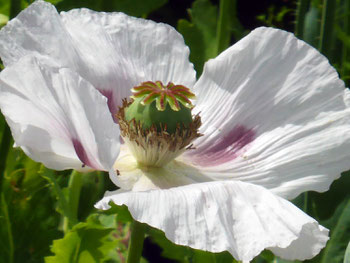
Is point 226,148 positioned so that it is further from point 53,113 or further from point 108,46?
point 53,113

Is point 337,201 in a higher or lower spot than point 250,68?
lower

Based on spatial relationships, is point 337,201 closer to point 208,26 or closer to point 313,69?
point 313,69

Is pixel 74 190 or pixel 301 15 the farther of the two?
pixel 301 15

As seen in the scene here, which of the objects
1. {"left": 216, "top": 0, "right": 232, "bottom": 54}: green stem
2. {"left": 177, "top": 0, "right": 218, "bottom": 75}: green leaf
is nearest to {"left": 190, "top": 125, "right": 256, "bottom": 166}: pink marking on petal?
{"left": 216, "top": 0, "right": 232, "bottom": 54}: green stem

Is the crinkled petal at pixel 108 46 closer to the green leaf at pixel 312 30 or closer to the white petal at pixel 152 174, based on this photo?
the white petal at pixel 152 174

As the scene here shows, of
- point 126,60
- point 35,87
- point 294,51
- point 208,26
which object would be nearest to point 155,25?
point 126,60

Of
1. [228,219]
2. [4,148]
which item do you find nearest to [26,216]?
[4,148]
